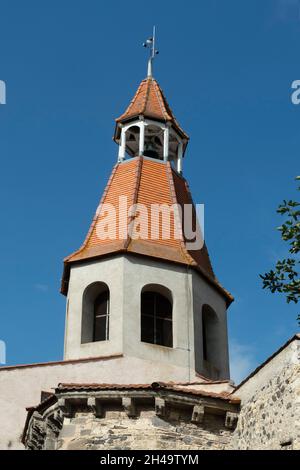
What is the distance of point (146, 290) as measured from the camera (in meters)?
23.6

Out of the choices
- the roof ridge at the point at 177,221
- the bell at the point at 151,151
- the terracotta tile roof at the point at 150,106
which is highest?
the terracotta tile roof at the point at 150,106

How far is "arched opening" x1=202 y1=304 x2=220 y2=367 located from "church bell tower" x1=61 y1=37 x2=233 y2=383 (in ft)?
0.10

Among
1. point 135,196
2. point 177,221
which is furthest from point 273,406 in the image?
point 135,196

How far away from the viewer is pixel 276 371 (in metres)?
16.0

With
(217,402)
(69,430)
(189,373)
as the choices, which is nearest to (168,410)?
(217,402)

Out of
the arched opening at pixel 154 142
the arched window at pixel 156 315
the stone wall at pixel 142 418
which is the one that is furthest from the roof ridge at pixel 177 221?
the stone wall at pixel 142 418

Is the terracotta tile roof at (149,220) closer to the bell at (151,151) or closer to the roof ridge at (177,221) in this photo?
the roof ridge at (177,221)

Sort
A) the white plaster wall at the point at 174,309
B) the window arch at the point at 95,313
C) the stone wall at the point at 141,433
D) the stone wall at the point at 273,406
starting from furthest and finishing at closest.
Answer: the window arch at the point at 95,313 → the white plaster wall at the point at 174,309 → the stone wall at the point at 141,433 → the stone wall at the point at 273,406

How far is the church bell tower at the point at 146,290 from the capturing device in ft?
73.4

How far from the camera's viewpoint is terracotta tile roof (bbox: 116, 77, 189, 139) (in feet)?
97.9

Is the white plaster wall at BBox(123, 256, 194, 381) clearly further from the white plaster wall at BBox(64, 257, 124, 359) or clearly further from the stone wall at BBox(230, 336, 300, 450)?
the stone wall at BBox(230, 336, 300, 450)

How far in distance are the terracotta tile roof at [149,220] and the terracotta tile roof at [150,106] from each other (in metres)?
2.28
